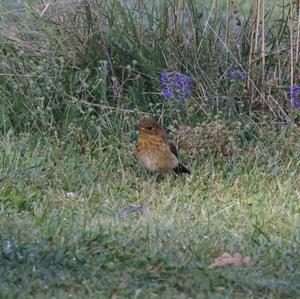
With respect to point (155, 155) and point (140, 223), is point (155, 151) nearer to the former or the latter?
point (155, 155)

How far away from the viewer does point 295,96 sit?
27.6 ft

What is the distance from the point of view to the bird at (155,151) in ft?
24.7

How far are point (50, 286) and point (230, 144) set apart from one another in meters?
3.06

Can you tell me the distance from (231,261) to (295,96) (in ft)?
10.6

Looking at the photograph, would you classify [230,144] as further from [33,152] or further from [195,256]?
[195,256]

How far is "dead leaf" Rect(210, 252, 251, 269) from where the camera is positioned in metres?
5.38

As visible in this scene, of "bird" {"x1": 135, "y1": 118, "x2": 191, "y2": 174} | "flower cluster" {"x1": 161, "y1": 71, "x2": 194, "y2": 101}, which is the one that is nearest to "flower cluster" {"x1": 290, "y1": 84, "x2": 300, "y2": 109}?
"flower cluster" {"x1": 161, "y1": 71, "x2": 194, "y2": 101}

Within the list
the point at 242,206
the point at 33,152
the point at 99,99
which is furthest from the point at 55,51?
the point at 242,206

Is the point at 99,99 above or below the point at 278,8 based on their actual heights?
below

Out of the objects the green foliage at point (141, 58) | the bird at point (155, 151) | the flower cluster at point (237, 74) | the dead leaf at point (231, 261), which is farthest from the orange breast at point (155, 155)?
the dead leaf at point (231, 261)

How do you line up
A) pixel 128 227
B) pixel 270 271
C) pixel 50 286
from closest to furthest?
pixel 50 286
pixel 270 271
pixel 128 227

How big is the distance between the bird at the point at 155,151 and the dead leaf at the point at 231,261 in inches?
81.6

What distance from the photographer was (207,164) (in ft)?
25.1

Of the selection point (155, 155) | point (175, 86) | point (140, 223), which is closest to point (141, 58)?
point (175, 86)
